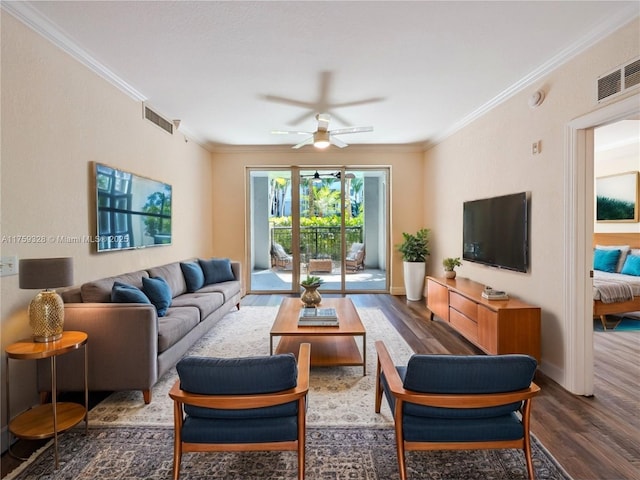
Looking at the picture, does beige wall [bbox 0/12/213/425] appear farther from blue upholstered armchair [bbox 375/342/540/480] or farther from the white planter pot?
the white planter pot

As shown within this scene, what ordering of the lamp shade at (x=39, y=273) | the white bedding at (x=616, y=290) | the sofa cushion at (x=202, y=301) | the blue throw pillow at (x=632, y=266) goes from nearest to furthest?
the lamp shade at (x=39, y=273) → the sofa cushion at (x=202, y=301) → the white bedding at (x=616, y=290) → the blue throw pillow at (x=632, y=266)

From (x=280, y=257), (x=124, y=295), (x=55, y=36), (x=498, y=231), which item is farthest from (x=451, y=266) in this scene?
(x=55, y=36)

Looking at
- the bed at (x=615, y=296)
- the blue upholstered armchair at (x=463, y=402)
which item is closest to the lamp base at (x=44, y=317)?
the blue upholstered armchair at (x=463, y=402)

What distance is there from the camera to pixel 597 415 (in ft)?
7.91

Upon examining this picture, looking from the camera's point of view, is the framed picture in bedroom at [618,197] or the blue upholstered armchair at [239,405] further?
the framed picture in bedroom at [618,197]

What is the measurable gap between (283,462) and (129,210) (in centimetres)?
304

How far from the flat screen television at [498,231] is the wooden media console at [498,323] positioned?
17.4 inches

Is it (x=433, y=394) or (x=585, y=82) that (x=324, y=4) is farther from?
(x=433, y=394)

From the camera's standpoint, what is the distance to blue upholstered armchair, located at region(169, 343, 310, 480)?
1.58m

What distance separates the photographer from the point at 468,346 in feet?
12.4

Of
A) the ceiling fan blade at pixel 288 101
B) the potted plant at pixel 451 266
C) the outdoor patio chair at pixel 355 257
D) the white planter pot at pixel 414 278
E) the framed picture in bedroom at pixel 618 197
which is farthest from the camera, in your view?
the outdoor patio chair at pixel 355 257

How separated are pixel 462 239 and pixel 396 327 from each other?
1.65 metres

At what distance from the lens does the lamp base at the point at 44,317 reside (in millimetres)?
2107

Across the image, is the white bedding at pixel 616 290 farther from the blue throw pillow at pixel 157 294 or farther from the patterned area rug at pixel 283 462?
the blue throw pillow at pixel 157 294
